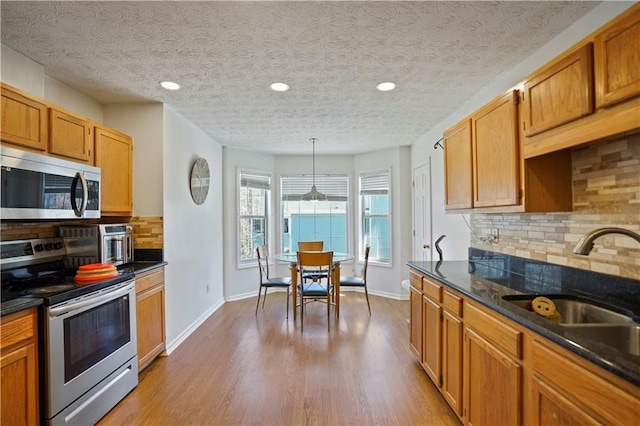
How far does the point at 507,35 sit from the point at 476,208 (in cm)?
116

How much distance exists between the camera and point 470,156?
8.01 ft

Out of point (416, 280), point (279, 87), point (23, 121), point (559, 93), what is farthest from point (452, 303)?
point (23, 121)

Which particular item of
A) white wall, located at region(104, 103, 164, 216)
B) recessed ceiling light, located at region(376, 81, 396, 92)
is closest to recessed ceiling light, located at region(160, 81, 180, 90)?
white wall, located at region(104, 103, 164, 216)

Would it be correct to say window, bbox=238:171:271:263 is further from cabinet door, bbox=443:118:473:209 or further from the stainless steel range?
cabinet door, bbox=443:118:473:209

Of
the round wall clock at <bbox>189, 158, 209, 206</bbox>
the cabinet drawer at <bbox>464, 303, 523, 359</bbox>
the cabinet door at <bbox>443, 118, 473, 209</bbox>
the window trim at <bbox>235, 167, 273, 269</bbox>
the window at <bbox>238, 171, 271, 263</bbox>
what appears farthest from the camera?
the window at <bbox>238, 171, 271, 263</bbox>

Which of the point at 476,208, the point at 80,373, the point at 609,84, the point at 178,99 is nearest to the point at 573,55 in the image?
the point at 609,84

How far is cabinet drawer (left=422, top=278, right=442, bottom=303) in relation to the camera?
88.3 inches

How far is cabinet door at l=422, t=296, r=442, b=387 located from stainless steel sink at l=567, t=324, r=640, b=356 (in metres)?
0.94

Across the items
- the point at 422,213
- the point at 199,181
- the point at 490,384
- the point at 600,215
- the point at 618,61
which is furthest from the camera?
Answer: the point at 422,213

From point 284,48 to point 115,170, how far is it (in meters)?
1.88

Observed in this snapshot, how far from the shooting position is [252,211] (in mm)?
5453

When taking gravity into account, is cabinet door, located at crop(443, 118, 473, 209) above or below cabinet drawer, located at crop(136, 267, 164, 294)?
above

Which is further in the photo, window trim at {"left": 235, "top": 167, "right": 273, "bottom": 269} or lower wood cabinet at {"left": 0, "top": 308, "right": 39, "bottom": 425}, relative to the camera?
window trim at {"left": 235, "top": 167, "right": 273, "bottom": 269}

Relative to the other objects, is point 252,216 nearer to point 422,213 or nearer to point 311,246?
point 311,246
